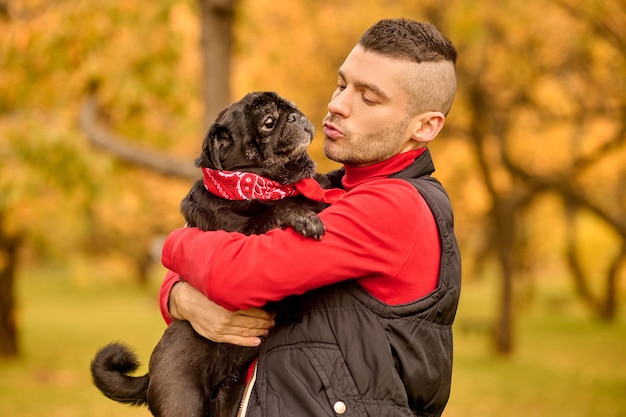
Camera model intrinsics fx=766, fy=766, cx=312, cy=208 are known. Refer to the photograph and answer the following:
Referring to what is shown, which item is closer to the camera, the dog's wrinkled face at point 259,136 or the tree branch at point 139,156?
the dog's wrinkled face at point 259,136

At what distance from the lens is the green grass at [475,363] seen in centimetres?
1222

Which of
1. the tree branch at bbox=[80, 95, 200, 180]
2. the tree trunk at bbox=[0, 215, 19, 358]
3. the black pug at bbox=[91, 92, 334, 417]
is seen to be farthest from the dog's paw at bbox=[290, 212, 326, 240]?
the tree trunk at bbox=[0, 215, 19, 358]

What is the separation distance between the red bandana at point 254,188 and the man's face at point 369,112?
18 centimetres

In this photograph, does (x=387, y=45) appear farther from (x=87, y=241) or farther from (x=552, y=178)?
(x=87, y=241)

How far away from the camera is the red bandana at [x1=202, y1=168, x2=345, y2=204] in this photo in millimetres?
2959

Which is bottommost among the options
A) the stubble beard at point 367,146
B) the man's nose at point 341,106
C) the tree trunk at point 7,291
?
the tree trunk at point 7,291

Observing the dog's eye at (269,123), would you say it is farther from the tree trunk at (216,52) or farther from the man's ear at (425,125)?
the tree trunk at (216,52)

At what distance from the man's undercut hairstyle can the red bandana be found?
490 mm

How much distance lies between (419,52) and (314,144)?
12498 millimetres

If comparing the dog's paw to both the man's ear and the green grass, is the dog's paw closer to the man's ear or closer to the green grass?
the man's ear

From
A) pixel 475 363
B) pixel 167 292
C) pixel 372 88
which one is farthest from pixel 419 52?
pixel 475 363

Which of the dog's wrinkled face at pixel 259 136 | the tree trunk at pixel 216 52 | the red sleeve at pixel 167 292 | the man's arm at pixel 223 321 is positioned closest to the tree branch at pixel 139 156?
the tree trunk at pixel 216 52

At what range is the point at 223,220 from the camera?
2.94m

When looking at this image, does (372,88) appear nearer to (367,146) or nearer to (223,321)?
(367,146)
